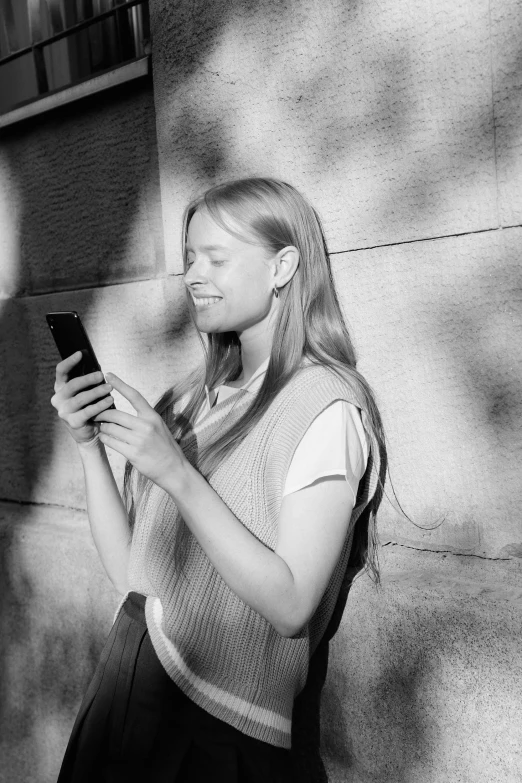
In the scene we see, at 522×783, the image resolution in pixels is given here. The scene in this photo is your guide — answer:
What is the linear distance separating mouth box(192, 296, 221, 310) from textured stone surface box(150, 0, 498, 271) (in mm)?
416

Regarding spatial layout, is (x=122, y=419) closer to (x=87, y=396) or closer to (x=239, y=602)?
(x=87, y=396)

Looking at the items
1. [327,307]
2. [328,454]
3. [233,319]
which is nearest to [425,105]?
[327,307]

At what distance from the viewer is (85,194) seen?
3240mm

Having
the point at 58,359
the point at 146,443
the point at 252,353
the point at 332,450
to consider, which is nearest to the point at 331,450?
the point at 332,450

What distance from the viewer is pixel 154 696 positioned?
6.72 feet

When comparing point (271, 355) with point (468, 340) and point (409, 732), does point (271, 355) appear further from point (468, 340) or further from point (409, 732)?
point (409, 732)

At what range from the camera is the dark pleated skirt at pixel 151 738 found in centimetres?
200

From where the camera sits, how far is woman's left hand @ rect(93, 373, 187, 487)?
1.81 m

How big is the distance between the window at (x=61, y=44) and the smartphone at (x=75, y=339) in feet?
4.15

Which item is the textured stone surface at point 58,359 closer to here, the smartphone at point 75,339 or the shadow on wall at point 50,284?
the shadow on wall at point 50,284

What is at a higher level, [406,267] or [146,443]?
[406,267]

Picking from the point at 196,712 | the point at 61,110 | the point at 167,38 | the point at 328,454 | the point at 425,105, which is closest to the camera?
the point at 328,454

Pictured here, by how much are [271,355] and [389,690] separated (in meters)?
0.98

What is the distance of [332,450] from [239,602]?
462mm
